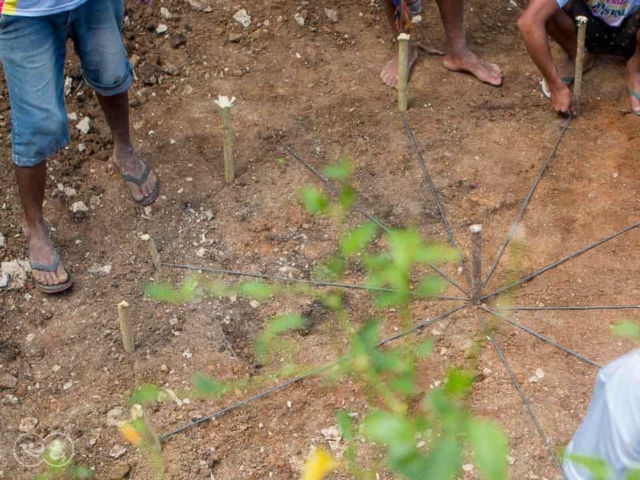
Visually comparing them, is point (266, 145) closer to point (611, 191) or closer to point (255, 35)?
point (255, 35)

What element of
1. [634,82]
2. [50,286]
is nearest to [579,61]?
[634,82]

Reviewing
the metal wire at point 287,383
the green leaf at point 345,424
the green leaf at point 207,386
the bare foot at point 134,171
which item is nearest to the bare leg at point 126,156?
the bare foot at point 134,171

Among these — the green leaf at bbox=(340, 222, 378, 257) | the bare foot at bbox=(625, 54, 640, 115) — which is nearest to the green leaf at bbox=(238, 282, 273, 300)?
the green leaf at bbox=(340, 222, 378, 257)

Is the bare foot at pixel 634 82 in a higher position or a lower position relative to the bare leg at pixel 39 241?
higher

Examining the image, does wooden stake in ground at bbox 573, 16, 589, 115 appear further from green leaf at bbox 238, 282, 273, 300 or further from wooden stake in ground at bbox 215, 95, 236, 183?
green leaf at bbox 238, 282, 273, 300

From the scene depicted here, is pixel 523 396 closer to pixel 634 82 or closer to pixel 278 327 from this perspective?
pixel 278 327

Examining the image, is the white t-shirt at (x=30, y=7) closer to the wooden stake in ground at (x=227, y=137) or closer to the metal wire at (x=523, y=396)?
the wooden stake in ground at (x=227, y=137)

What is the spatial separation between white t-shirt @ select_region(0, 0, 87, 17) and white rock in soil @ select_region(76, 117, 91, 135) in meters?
1.03

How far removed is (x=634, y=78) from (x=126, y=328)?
89.0 inches

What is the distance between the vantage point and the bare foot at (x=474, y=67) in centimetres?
355

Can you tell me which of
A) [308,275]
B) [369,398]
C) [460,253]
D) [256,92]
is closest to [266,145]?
[256,92]

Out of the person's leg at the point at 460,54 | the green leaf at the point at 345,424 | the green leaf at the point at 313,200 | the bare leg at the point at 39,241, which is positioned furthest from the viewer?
the person's leg at the point at 460,54

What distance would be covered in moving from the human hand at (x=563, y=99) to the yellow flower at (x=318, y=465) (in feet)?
5.79

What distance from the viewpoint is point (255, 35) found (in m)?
3.83
